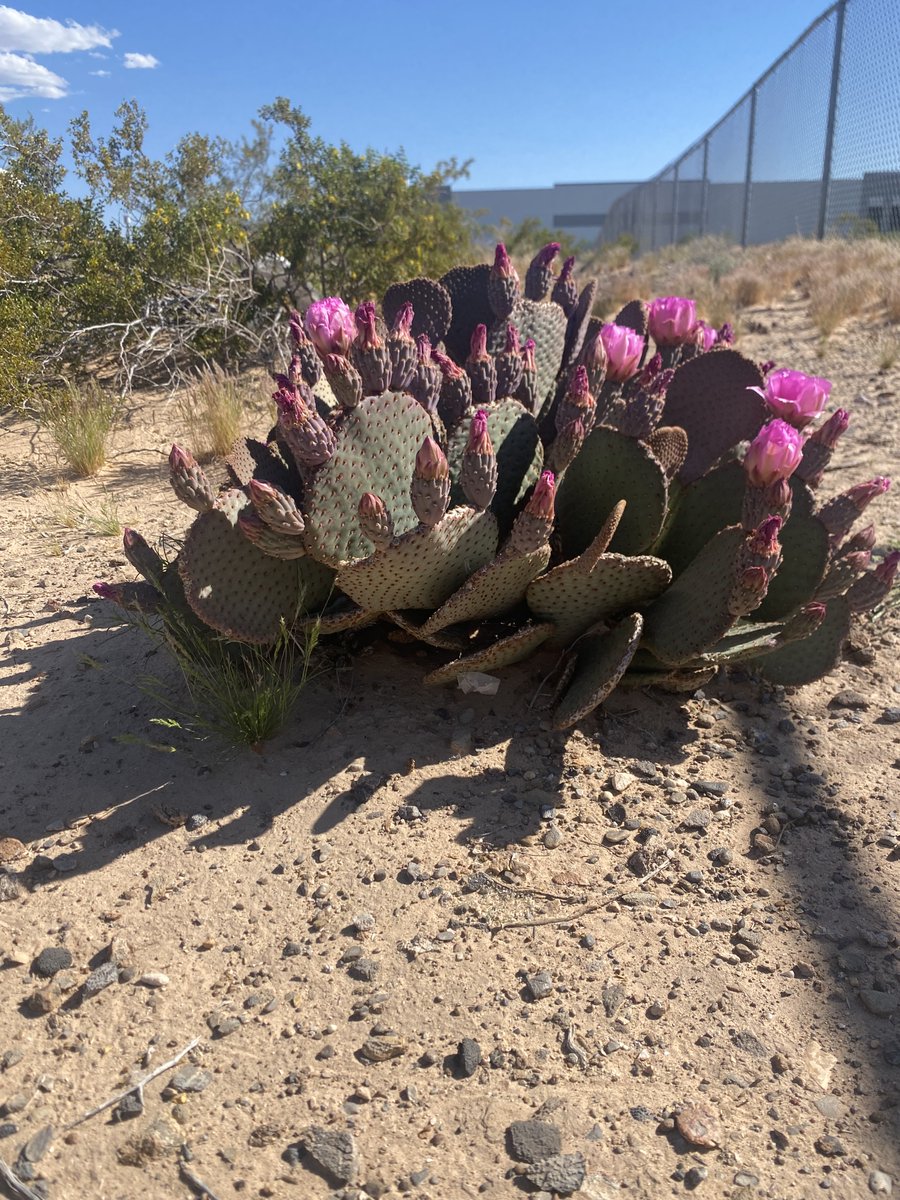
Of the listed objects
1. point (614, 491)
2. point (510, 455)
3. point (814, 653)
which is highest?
point (510, 455)

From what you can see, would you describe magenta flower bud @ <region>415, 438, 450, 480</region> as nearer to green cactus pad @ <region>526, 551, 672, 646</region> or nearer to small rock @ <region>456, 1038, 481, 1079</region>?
green cactus pad @ <region>526, 551, 672, 646</region>

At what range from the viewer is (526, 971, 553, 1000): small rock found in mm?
1866

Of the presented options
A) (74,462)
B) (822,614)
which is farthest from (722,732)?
(74,462)

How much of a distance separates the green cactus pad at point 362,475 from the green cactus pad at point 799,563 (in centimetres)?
106

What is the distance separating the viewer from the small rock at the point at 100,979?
1885 mm

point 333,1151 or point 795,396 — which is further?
point 795,396

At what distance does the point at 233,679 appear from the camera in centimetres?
252

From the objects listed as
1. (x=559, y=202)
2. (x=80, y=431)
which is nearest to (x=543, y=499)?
(x=80, y=431)

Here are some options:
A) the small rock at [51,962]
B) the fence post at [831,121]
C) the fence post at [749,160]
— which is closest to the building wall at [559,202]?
the fence post at [749,160]

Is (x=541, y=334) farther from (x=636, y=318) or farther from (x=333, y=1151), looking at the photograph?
(x=333, y=1151)

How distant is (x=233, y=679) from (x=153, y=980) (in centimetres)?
84

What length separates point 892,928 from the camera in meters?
2.01

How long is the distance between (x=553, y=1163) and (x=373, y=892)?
28.9 inches

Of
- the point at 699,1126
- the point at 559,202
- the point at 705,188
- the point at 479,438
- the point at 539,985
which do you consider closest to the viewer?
the point at 699,1126
